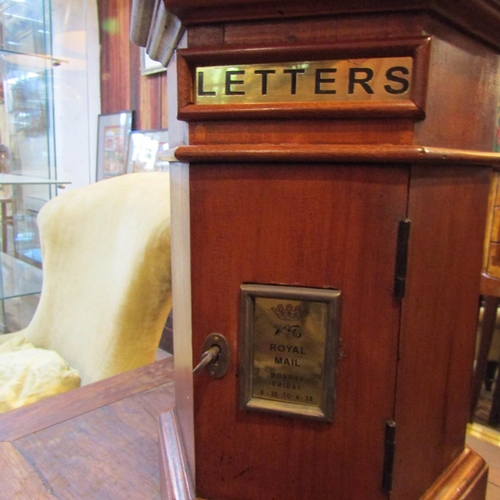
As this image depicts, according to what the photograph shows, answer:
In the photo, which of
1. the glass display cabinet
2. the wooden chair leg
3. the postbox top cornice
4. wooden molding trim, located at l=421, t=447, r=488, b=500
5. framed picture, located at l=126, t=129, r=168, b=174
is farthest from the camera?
framed picture, located at l=126, t=129, r=168, b=174

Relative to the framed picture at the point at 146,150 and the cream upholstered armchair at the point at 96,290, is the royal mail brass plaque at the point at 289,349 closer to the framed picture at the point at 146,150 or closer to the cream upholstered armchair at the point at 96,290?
the cream upholstered armchair at the point at 96,290

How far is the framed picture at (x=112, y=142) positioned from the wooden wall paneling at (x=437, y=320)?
7.07 ft

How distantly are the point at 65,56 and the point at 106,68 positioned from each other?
0.22 metres

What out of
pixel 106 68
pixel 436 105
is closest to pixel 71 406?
pixel 436 105

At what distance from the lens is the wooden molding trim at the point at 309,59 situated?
0.39 metres

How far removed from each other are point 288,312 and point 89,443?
0.46 meters

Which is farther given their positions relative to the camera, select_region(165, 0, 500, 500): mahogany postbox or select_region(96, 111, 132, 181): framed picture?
select_region(96, 111, 132, 181): framed picture

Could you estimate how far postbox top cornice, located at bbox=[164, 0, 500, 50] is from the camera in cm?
38

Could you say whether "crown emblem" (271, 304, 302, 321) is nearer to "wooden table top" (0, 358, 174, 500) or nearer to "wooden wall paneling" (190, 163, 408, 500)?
"wooden wall paneling" (190, 163, 408, 500)

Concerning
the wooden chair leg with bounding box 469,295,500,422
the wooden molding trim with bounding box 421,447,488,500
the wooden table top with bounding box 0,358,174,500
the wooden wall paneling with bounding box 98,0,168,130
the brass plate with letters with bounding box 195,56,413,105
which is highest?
the wooden wall paneling with bounding box 98,0,168,130

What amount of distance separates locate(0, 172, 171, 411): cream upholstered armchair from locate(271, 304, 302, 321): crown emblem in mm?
531

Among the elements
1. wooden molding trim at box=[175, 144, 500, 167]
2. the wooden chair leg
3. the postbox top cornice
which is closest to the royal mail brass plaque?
wooden molding trim at box=[175, 144, 500, 167]

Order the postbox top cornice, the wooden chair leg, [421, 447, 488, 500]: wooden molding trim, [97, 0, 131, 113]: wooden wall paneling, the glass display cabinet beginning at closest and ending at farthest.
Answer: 1. the postbox top cornice
2. [421, 447, 488, 500]: wooden molding trim
3. the wooden chair leg
4. the glass display cabinet
5. [97, 0, 131, 113]: wooden wall paneling

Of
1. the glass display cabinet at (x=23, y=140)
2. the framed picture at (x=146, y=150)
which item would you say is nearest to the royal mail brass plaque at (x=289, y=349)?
the glass display cabinet at (x=23, y=140)
